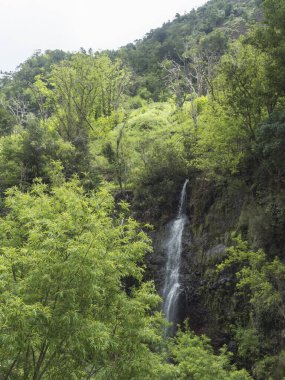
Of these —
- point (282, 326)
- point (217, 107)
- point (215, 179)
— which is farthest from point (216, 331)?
point (217, 107)

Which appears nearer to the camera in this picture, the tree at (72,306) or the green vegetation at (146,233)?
the tree at (72,306)

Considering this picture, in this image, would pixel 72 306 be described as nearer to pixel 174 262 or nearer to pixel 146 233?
pixel 146 233

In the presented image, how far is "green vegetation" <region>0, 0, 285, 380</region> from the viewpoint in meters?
7.55

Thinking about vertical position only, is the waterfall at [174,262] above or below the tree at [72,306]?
below

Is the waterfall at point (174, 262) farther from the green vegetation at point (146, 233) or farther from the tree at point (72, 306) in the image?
the tree at point (72, 306)

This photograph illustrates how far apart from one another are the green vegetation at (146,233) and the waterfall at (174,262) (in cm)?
52

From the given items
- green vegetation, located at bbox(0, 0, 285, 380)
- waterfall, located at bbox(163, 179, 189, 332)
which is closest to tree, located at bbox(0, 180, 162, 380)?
green vegetation, located at bbox(0, 0, 285, 380)

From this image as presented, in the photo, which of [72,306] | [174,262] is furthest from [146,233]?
[174,262]

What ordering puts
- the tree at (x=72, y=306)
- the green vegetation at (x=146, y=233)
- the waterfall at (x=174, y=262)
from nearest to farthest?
the tree at (x=72, y=306), the green vegetation at (x=146, y=233), the waterfall at (x=174, y=262)

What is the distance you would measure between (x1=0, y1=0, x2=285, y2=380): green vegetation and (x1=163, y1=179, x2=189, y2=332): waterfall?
0.52 metres

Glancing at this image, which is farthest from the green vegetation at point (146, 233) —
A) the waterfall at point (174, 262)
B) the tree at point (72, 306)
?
the waterfall at point (174, 262)

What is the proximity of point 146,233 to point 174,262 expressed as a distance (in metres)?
8.92

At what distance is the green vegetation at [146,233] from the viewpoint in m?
7.55

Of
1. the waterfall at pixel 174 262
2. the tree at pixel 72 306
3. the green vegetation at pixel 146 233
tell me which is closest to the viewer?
the tree at pixel 72 306
